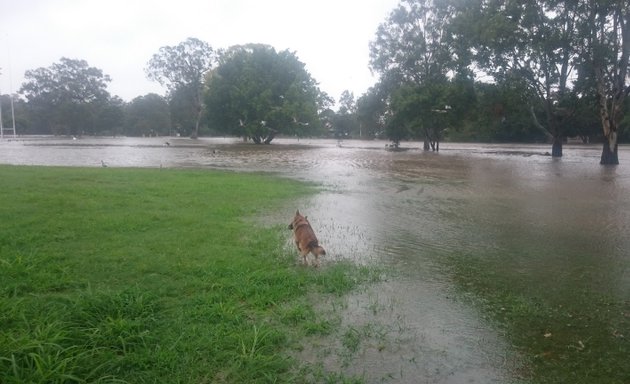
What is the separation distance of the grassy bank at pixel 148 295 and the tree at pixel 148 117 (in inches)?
3635

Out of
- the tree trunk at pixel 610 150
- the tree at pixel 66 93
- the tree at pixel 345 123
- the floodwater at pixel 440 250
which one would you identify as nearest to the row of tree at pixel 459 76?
the tree trunk at pixel 610 150

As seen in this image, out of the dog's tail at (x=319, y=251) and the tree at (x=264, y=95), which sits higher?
the tree at (x=264, y=95)

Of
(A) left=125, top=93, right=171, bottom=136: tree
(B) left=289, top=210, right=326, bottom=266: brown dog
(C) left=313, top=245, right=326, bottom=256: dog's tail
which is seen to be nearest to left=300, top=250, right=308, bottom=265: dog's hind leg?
(B) left=289, top=210, right=326, bottom=266: brown dog

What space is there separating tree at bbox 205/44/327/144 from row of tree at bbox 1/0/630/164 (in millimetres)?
125

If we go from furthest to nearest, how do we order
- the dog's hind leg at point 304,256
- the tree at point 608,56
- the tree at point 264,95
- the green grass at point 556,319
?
the tree at point 264,95
the tree at point 608,56
the dog's hind leg at point 304,256
the green grass at point 556,319

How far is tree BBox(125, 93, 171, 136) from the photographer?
94.7 m

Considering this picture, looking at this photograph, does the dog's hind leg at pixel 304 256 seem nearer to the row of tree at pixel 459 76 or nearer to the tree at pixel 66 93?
the row of tree at pixel 459 76

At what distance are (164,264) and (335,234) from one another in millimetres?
3096

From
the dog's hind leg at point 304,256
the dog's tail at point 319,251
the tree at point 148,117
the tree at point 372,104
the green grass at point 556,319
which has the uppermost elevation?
the tree at point 148,117

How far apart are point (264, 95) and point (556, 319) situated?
4474cm

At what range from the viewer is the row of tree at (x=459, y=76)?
25.2 meters

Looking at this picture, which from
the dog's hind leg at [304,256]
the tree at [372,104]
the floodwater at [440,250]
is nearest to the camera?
the floodwater at [440,250]

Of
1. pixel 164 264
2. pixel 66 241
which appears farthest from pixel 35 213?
pixel 164 264

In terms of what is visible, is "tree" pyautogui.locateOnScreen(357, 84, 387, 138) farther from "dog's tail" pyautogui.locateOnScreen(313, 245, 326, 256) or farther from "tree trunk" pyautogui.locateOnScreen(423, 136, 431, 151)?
"dog's tail" pyautogui.locateOnScreen(313, 245, 326, 256)
